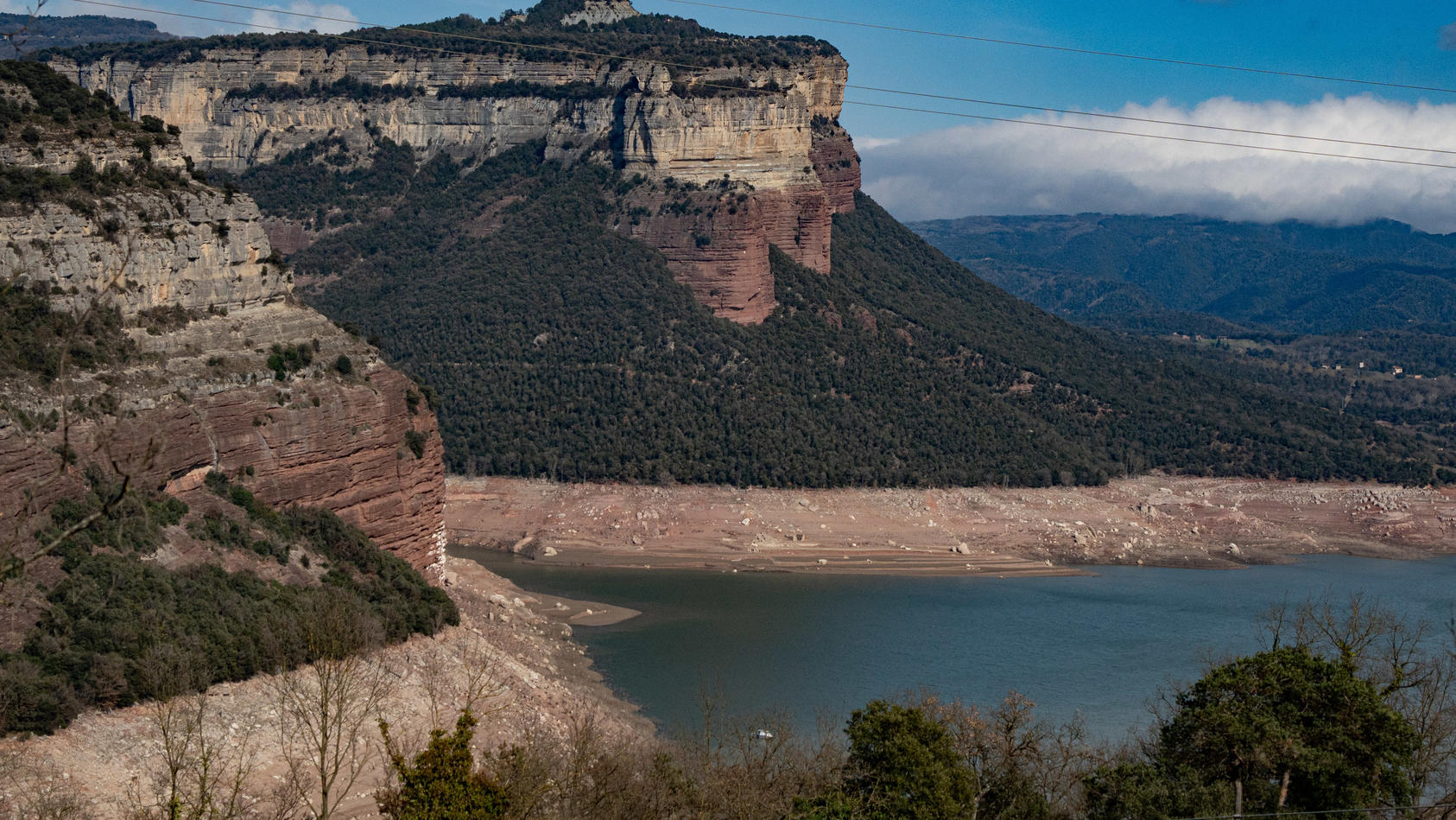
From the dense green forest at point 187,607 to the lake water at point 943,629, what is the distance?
10.0 metres

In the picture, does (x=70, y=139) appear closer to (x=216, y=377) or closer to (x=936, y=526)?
(x=216, y=377)

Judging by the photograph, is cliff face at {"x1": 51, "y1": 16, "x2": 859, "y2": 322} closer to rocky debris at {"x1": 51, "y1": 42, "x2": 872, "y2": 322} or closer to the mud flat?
rocky debris at {"x1": 51, "y1": 42, "x2": 872, "y2": 322}

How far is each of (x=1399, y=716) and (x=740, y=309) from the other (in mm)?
57205

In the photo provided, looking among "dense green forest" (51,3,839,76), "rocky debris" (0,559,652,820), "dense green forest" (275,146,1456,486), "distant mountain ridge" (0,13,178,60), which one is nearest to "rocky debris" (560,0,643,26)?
"dense green forest" (51,3,839,76)

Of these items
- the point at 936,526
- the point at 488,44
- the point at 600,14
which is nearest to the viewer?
the point at 936,526

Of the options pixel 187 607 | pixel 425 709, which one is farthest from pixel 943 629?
pixel 187 607

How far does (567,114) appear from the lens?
3679 inches

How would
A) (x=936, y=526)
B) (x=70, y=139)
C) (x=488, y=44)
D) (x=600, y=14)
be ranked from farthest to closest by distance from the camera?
(x=600, y=14), (x=488, y=44), (x=936, y=526), (x=70, y=139)

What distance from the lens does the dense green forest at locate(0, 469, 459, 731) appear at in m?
27.9

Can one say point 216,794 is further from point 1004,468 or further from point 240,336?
point 1004,468

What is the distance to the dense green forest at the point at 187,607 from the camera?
27.9 metres

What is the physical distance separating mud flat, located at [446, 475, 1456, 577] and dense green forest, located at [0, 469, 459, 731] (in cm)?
2561

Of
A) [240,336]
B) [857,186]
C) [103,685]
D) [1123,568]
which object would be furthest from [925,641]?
[857,186]

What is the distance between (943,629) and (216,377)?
27.3 m
